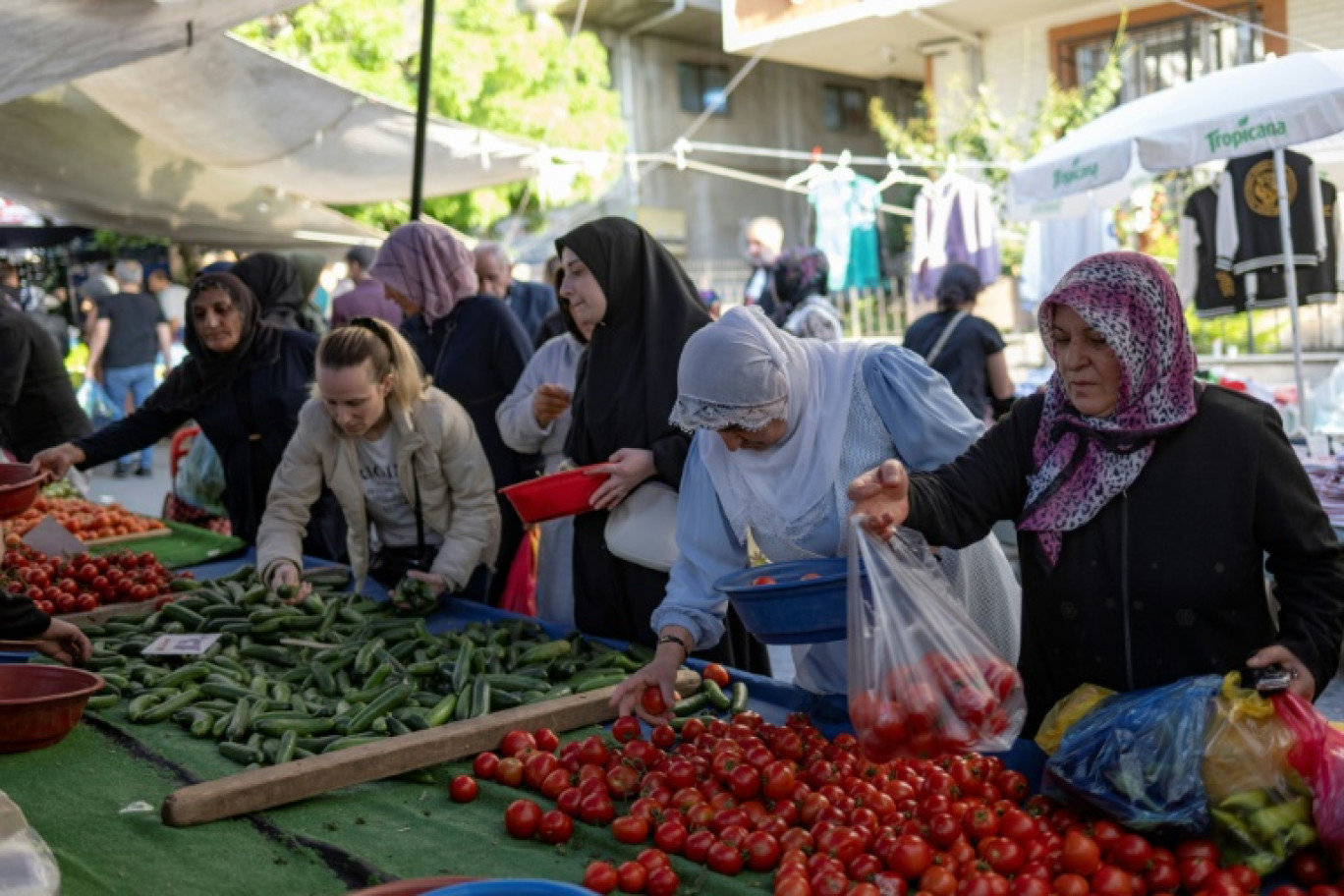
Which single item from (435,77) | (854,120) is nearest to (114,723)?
(435,77)

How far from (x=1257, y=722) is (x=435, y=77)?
18.9m

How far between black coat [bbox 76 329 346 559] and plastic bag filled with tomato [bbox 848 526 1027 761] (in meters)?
3.58

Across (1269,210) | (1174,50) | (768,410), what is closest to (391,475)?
(768,410)

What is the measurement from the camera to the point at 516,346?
5.55 m

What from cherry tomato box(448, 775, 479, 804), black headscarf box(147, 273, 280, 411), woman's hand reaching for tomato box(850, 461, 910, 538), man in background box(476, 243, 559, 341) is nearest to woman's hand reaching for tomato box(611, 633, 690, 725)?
cherry tomato box(448, 775, 479, 804)

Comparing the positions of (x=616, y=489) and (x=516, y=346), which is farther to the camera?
(x=516, y=346)

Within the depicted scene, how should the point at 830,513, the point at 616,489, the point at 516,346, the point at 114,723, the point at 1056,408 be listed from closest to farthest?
the point at 1056,408 → the point at 830,513 → the point at 114,723 → the point at 616,489 → the point at 516,346

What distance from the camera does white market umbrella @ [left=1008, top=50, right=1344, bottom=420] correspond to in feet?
23.6

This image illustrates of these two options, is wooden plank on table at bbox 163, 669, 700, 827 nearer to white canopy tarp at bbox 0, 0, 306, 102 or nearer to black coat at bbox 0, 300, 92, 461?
white canopy tarp at bbox 0, 0, 306, 102

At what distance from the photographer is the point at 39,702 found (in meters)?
3.03

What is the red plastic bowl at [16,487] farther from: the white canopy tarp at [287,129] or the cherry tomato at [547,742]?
the white canopy tarp at [287,129]

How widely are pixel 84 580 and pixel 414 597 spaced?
1371 millimetres

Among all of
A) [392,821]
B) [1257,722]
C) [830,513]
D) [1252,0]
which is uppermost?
[1252,0]

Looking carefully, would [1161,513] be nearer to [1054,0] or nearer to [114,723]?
[114,723]
